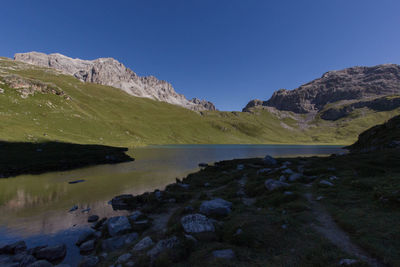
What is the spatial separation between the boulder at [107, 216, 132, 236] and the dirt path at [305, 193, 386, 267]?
13.8 metres

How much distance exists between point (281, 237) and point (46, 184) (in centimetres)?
3841

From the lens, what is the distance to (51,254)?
12492 mm

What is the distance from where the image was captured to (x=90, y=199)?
2509 cm

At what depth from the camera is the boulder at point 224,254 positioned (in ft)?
28.4

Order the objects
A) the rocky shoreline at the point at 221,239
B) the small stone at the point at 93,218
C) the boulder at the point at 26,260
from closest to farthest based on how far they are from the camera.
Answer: the rocky shoreline at the point at 221,239, the boulder at the point at 26,260, the small stone at the point at 93,218

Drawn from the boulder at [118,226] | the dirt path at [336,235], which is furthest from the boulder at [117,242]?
the dirt path at [336,235]

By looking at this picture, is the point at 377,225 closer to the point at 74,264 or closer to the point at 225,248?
the point at 225,248

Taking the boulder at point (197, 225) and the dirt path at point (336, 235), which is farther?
the boulder at point (197, 225)

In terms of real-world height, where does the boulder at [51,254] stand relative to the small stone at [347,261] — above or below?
below

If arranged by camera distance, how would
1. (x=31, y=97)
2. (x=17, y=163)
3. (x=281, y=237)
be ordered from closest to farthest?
1. (x=281, y=237)
2. (x=17, y=163)
3. (x=31, y=97)

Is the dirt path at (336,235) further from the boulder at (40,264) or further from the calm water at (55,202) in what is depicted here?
the boulder at (40,264)

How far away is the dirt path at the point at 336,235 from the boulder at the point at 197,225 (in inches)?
260

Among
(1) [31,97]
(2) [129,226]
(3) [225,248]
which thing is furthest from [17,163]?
(1) [31,97]

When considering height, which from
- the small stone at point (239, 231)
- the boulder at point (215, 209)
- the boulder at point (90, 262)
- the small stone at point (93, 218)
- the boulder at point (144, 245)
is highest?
the small stone at point (239, 231)
